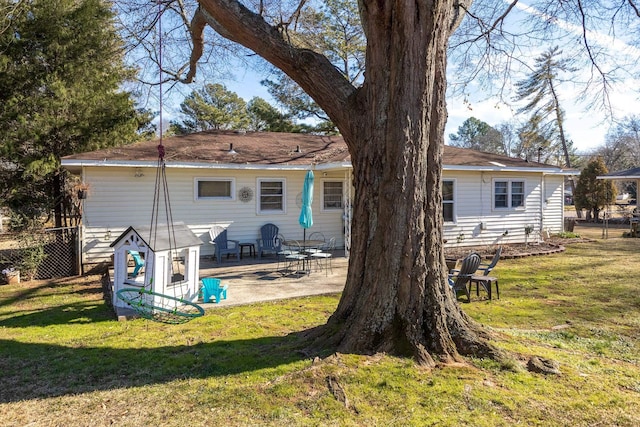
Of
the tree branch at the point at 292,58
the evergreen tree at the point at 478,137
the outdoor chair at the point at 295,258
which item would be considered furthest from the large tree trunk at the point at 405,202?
the evergreen tree at the point at 478,137

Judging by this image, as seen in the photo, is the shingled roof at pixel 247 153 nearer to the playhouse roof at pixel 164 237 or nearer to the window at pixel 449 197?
the window at pixel 449 197

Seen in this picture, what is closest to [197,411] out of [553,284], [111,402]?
[111,402]

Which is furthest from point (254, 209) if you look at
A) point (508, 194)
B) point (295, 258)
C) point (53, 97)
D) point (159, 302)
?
point (508, 194)

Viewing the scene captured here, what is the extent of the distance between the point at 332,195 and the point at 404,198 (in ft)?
30.6

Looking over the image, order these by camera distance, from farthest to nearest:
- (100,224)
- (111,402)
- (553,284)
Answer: (100,224) → (553,284) → (111,402)

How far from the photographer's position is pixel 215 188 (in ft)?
38.6

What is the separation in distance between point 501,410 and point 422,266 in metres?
1.35

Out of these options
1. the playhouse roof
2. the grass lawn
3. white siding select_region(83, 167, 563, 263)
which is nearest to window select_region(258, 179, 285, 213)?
white siding select_region(83, 167, 563, 263)

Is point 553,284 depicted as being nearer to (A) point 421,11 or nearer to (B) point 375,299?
(B) point 375,299

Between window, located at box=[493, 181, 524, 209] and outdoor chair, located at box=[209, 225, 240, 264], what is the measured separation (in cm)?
888

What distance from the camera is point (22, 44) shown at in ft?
37.2

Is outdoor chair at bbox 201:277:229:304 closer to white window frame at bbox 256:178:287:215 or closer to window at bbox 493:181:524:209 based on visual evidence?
white window frame at bbox 256:178:287:215

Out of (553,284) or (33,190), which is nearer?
(553,284)

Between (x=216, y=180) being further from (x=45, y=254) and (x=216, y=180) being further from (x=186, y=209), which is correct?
(x=45, y=254)
